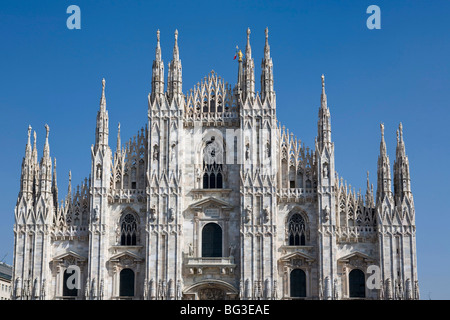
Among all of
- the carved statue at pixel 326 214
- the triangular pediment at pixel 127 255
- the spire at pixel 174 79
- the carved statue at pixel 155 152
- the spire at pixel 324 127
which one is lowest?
the triangular pediment at pixel 127 255

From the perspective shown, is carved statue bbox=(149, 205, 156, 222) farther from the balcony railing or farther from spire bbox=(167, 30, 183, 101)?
spire bbox=(167, 30, 183, 101)

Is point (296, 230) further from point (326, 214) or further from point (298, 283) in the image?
point (298, 283)

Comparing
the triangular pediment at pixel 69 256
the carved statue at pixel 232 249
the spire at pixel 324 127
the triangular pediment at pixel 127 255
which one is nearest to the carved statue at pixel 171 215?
the triangular pediment at pixel 127 255

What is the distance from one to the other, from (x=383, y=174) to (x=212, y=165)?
11.8 metres

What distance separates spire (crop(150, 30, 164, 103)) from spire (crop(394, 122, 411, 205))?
16896 mm

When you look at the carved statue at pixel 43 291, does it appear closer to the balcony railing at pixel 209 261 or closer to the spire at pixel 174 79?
the balcony railing at pixel 209 261

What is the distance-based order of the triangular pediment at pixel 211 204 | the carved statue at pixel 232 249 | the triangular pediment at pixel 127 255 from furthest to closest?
the triangular pediment at pixel 211 204, the triangular pediment at pixel 127 255, the carved statue at pixel 232 249

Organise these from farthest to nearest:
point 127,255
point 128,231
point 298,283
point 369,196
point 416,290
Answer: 1. point 128,231
2. point 369,196
3. point 127,255
4. point 298,283
5. point 416,290

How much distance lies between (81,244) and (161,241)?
5.64 meters

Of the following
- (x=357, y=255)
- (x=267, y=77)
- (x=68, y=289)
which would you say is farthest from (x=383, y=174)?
(x=68, y=289)

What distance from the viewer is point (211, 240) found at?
55.7 metres

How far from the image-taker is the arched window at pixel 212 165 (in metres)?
56.7

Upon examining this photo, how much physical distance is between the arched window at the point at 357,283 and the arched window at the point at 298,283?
10.2 feet
